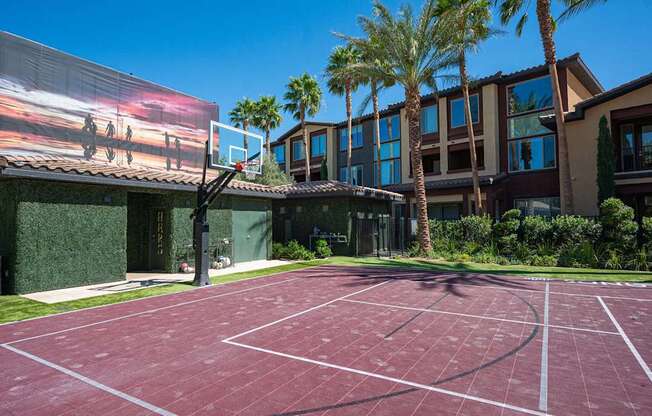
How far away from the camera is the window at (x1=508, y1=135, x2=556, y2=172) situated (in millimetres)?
24744

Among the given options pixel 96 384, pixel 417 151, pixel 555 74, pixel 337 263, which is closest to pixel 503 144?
pixel 555 74

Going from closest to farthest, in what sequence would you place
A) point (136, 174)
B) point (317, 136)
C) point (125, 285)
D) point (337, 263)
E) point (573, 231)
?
point (125, 285) → point (136, 174) → point (573, 231) → point (337, 263) → point (317, 136)

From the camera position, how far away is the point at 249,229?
1805 cm

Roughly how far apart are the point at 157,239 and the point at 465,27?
18.5 m

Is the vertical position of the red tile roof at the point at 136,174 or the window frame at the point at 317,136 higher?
the window frame at the point at 317,136

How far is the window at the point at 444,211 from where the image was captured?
96.3ft

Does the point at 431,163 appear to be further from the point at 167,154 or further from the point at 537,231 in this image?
the point at 167,154

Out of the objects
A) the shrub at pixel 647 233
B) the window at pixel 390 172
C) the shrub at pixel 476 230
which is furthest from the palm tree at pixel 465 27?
the window at pixel 390 172

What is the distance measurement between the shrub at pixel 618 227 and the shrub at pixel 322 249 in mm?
12346

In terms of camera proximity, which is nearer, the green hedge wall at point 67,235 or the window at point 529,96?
the green hedge wall at point 67,235

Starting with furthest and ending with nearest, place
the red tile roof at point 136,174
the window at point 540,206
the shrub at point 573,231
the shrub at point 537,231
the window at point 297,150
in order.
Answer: the window at point 297,150
the window at point 540,206
the shrub at point 537,231
the shrub at point 573,231
the red tile roof at point 136,174

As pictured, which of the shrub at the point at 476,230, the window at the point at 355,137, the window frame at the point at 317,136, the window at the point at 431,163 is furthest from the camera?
the window frame at the point at 317,136

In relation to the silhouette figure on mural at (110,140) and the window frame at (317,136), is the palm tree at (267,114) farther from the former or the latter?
the silhouette figure on mural at (110,140)

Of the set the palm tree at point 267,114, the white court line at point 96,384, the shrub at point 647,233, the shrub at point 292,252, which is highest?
the palm tree at point 267,114
